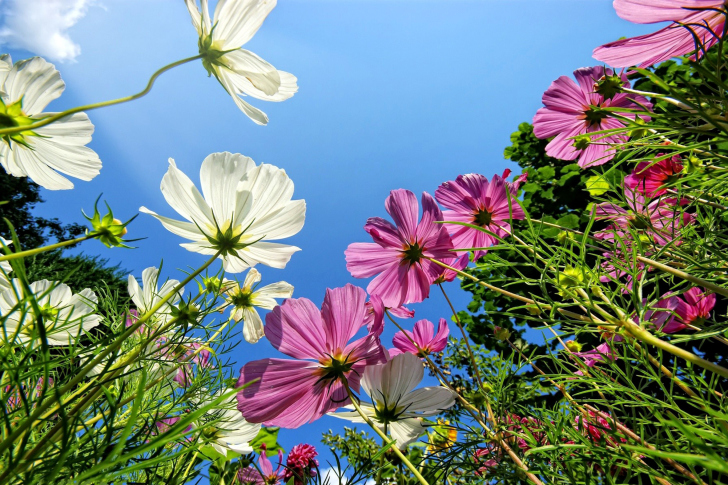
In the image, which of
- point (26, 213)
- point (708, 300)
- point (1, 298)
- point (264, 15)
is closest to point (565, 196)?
point (708, 300)

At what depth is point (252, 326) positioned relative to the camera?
0.92m

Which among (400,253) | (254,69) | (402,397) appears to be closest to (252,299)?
(400,253)

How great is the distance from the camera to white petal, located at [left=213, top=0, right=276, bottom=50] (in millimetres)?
437

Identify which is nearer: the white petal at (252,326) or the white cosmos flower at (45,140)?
the white cosmos flower at (45,140)

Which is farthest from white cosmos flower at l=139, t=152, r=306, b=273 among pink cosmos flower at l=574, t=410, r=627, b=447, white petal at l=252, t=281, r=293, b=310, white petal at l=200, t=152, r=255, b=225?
pink cosmos flower at l=574, t=410, r=627, b=447

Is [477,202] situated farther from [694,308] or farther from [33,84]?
[33,84]

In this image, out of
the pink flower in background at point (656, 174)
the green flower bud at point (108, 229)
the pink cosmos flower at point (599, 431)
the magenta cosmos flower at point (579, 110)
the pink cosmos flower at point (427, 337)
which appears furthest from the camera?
the pink cosmos flower at point (427, 337)

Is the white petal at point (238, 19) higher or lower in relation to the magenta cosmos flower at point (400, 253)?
higher

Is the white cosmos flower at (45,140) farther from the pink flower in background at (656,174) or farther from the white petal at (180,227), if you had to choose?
the pink flower in background at (656,174)

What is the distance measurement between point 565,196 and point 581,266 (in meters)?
2.12

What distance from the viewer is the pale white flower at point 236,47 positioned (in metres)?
0.44

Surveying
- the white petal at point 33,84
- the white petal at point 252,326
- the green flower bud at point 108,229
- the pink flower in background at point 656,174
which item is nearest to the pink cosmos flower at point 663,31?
the pink flower in background at point 656,174

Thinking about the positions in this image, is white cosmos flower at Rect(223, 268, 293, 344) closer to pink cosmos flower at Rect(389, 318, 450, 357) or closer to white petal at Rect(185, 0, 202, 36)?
pink cosmos flower at Rect(389, 318, 450, 357)

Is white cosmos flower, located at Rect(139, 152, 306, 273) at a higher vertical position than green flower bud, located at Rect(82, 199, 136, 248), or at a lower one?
higher
